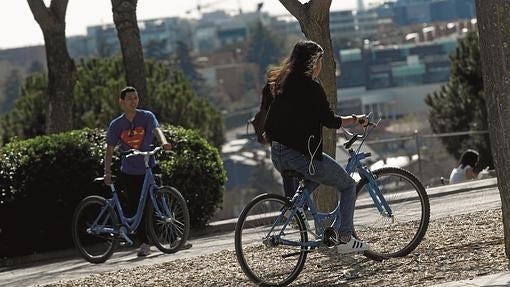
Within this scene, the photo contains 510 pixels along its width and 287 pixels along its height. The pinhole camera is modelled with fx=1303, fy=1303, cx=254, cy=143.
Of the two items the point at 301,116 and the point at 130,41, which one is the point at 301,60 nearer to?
the point at 301,116

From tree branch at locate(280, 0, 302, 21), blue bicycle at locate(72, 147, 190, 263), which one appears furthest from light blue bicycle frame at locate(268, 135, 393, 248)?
blue bicycle at locate(72, 147, 190, 263)

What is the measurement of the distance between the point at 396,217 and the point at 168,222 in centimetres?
310

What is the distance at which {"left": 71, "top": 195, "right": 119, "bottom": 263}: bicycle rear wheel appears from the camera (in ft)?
39.1

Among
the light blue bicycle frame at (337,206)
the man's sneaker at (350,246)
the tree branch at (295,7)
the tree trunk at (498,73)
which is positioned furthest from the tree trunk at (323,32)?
the tree trunk at (498,73)

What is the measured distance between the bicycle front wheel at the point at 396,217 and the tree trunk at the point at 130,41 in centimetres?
767

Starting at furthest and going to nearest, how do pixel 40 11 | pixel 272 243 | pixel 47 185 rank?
pixel 40 11
pixel 47 185
pixel 272 243

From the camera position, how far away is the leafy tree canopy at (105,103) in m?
44.3

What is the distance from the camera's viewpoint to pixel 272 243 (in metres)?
8.51

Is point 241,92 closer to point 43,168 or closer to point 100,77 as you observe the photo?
point 100,77

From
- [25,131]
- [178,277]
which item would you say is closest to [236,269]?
[178,277]

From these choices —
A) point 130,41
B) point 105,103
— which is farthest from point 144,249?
point 105,103

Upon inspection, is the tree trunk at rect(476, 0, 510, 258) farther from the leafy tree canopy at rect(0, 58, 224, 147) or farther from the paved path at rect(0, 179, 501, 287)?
the leafy tree canopy at rect(0, 58, 224, 147)

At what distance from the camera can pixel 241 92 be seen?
174125 mm

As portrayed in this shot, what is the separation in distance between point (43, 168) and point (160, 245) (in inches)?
91.0
